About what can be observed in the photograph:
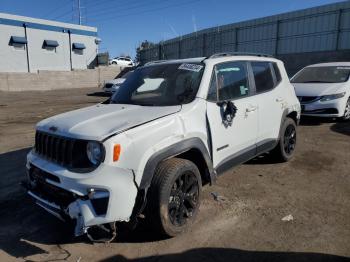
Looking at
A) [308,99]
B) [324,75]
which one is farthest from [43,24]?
[308,99]

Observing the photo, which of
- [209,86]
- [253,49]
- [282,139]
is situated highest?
[253,49]

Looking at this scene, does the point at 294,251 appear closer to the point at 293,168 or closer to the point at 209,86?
the point at 209,86

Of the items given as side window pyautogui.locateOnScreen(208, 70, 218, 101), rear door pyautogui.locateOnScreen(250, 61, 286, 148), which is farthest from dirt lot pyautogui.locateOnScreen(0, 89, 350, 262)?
side window pyautogui.locateOnScreen(208, 70, 218, 101)

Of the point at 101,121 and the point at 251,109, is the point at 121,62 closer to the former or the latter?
the point at 251,109

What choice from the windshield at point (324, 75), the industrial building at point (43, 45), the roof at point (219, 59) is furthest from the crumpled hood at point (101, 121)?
the industrial building at point (43, 45)

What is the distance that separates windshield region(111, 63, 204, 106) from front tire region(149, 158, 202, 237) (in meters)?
0.84

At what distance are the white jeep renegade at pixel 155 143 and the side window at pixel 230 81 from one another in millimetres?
14

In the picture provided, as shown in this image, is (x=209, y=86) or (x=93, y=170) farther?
(x=209, y=86)

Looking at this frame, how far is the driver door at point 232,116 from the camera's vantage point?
13.5ft

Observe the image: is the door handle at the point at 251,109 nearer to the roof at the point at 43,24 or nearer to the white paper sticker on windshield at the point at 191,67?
the white paper sticker on windshield at the point at 191,67

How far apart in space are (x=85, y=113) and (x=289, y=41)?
23.4 meters

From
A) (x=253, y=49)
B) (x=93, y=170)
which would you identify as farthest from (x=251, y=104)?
(x=253, y=49)

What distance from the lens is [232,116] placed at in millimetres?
4277

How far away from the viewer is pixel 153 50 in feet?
131
